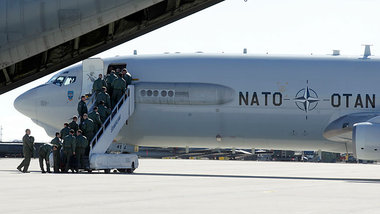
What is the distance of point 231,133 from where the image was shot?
1437 inches

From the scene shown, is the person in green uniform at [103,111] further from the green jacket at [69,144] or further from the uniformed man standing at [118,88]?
the green jacket at [69,144]

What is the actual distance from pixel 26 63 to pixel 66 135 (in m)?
15.2

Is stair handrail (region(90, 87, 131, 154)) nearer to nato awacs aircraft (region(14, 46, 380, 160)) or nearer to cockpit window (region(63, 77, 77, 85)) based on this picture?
nato awacs aircraft (region(14, 46, 380, 160))

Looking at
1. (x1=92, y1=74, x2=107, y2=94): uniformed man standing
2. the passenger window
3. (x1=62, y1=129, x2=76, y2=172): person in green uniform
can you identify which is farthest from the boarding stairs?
the passenger window

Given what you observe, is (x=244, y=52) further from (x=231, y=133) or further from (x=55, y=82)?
(x=55, y=82)

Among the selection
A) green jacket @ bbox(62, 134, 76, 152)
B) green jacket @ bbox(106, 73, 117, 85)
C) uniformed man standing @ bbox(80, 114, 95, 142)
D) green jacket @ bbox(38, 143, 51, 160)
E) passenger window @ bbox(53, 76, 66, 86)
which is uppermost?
passenger window @ bbox(53, 76, 66, 86)

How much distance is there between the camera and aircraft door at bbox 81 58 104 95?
123 ft

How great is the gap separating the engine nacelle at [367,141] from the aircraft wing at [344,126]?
2.88 m

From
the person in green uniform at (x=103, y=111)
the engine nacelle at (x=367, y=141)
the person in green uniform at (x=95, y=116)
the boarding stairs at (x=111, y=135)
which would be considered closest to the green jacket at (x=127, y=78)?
the boarding stairs at (x=111, y=135)

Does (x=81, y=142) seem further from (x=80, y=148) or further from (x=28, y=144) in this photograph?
(x=28, y=144)

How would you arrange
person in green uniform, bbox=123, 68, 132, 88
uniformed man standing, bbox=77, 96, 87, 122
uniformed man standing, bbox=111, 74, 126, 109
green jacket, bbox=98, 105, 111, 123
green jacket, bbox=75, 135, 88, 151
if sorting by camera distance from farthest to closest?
person in green uniform, bbox=123, 68, 132, 88, uniformed man standing, bbox=111, 74, 126, 109, uniformed man standing, bbox=77, 96, 87, 122, green jacket, bbox=98, 105, 111, 123, green jacket, bbox=75, 135, 88, 151

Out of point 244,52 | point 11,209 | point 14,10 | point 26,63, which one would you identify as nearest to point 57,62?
point 26,63

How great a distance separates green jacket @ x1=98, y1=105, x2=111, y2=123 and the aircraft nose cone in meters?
6.24

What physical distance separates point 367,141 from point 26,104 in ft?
60.6
